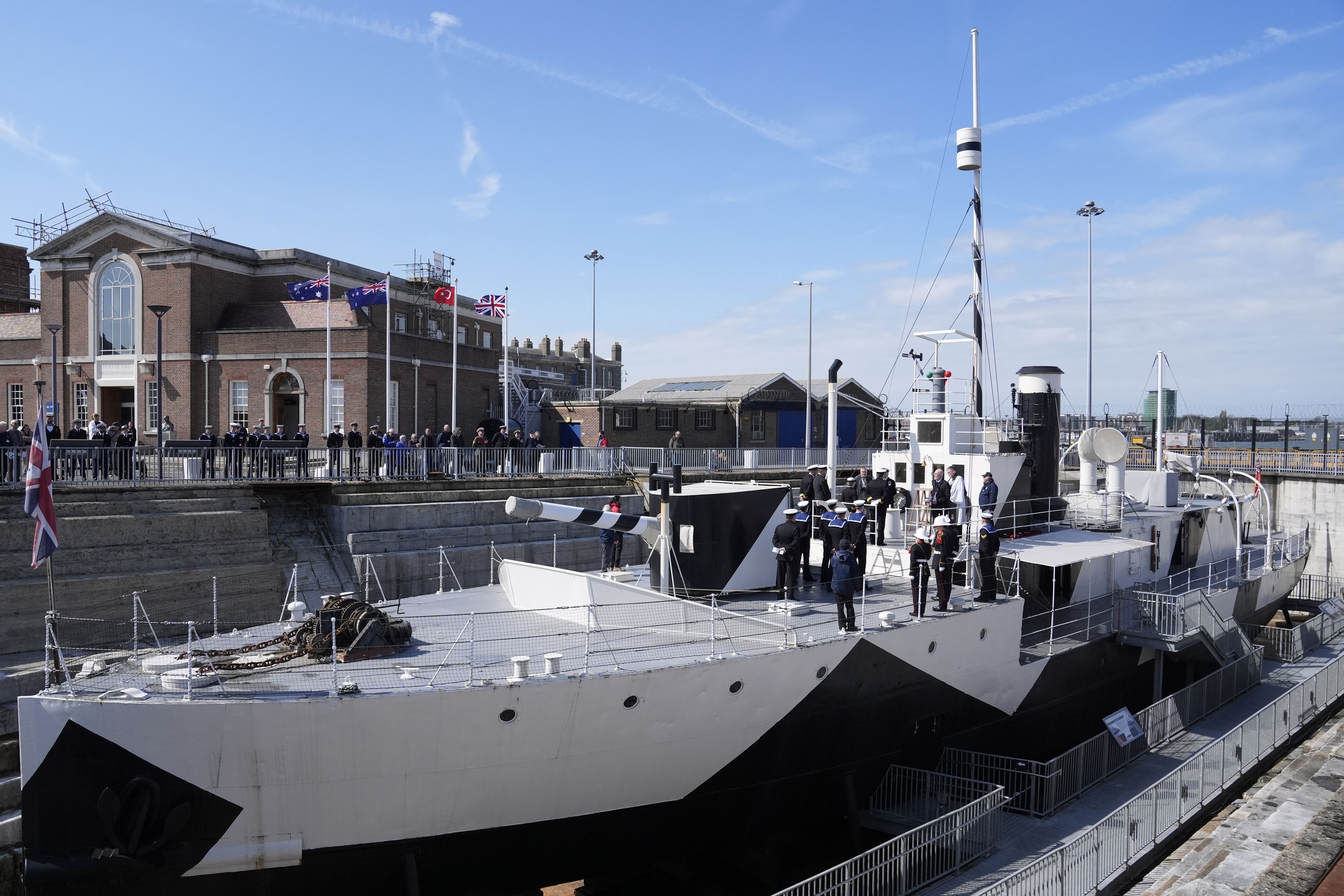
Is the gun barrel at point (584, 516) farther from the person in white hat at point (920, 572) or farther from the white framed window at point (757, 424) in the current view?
the white framed window at point (757, 424)

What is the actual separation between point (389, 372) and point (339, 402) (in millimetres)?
4415

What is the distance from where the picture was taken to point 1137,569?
17625 millimetres

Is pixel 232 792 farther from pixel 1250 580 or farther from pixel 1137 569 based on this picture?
pixel 1250 580

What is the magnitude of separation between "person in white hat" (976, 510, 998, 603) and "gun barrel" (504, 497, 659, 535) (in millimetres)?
5160

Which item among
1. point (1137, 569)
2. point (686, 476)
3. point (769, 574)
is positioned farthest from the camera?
point (686, 476)

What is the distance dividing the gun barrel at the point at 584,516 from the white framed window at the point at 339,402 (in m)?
22.6

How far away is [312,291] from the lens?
2953 cm

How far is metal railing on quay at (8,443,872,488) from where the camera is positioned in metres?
19.0

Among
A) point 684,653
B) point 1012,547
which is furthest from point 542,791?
point 1012,547

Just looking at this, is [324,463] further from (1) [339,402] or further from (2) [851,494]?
(2) [851,494]

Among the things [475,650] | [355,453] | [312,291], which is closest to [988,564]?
[475,650]

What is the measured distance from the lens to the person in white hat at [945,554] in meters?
12.6

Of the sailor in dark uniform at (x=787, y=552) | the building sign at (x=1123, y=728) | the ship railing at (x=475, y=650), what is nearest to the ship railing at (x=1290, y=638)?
the building sign at (x=1123, y=728)

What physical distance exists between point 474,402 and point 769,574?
26.6 meters
